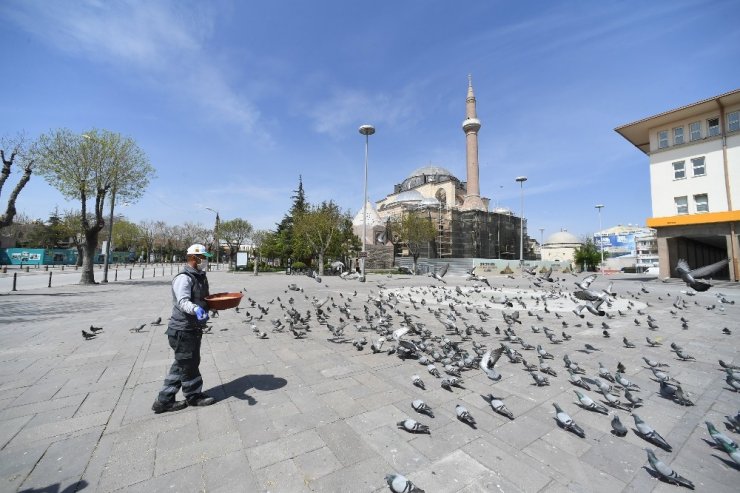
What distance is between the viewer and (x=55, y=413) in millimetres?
3963

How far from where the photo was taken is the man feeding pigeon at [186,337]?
392cm

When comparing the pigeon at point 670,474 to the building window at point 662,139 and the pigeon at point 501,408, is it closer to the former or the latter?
the pigeon at point 501,408

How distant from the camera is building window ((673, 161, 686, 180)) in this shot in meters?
26.4

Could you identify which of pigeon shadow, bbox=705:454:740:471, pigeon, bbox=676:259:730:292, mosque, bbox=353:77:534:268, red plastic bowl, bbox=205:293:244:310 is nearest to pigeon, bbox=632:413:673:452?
pigeon shadow, bbox=705:454:740:471

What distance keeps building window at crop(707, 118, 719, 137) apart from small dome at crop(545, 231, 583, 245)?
89.8 meters

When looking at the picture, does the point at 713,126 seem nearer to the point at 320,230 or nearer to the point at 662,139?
the point at 662,139

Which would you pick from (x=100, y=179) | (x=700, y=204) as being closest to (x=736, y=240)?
(x=700, y=204)

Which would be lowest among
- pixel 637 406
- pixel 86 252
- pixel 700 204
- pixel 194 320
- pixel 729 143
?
pixel 637 406

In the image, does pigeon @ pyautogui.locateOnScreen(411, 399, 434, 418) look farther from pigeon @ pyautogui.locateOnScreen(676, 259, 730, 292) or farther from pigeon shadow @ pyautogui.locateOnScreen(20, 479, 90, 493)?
pigeon @ pyautogui.locateOnScreen(676, 259, 730, 292)

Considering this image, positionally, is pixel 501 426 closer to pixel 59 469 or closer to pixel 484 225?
pixel 59 469

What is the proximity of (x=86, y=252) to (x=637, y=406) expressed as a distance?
28.5 meters

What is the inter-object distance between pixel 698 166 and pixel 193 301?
37.5 m

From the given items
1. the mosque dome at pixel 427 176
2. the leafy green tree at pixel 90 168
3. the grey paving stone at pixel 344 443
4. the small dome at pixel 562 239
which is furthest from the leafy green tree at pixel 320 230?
the small dome at pixel 562 239

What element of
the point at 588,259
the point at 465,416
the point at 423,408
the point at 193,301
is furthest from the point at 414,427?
the point at 588,259
